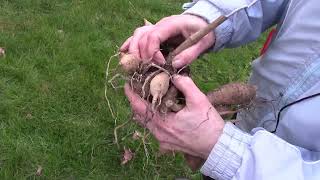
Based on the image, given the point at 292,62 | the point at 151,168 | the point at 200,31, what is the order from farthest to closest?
1. the point at 151,168
2. the point at 200,31
3. the point at 292,62

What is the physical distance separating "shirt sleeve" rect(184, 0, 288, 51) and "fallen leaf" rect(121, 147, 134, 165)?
1.16 meters

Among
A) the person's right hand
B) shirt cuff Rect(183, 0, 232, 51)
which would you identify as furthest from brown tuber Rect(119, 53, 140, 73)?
shirt cuff Rect(183, 0, 232, 51)

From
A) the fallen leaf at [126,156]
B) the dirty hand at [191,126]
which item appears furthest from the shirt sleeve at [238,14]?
the fallen leaf at [126,156]

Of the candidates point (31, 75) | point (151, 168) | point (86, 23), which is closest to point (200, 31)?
point (151, 168)

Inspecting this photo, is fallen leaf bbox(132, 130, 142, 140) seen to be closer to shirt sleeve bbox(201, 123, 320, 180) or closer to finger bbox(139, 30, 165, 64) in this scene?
finger bbox(139, 30, 165, 64)

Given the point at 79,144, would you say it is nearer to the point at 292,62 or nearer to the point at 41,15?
the point at 41,15

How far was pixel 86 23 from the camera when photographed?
3.49 metres

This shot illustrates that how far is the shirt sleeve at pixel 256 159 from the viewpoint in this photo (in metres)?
1.15

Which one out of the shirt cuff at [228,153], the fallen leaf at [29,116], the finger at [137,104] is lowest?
the fallen leaf at [29,116]

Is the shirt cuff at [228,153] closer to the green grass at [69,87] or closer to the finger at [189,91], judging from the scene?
the finger at [189,91]

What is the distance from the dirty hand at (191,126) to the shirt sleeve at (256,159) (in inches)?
1.1

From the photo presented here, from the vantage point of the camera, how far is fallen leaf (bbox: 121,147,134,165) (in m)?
2.60

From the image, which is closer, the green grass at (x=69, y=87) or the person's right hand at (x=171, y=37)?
the person's right hand at (x=171, y=37)

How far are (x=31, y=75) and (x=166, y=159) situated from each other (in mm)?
925
